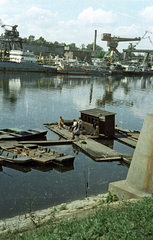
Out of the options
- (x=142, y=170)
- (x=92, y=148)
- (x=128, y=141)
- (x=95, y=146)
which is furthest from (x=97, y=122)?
(x=142, y=170)

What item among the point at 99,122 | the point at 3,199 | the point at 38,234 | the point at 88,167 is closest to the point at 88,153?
the point at 88,167

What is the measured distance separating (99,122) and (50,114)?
427 inches

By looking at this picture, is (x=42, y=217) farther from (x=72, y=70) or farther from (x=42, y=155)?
(x=72, y=70)

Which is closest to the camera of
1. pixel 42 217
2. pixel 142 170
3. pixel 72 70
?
pixel 42 217

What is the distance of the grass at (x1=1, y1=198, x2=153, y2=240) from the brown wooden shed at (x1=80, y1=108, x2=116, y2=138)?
15.6 m

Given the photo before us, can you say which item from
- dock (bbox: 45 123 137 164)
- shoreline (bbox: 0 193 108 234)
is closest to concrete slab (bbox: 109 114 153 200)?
shoreline (bbox: 0 193 108 234)

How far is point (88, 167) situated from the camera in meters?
17.8

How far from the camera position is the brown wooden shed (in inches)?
956

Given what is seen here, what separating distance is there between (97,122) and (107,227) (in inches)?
680

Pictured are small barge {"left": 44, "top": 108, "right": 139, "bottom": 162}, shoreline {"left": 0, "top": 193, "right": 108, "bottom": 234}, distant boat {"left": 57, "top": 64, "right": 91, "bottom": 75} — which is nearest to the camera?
shoreline {"left": 0, "top": 193, "right": 108, "bottom": 234}

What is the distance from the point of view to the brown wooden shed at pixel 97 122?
24.3 m

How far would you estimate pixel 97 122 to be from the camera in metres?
24.5

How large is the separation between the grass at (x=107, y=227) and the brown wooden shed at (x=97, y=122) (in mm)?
15588

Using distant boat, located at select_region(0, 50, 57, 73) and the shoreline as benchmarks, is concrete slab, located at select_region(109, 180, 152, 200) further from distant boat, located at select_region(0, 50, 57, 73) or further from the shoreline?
distant boat, located at select_region(0, 50, 57, 73)
